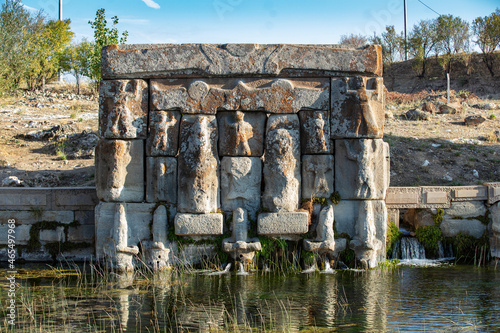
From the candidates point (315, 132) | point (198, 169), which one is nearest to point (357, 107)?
point (315, 132)

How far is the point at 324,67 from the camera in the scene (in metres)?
8.17

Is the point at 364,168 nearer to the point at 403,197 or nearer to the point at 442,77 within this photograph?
the point at 403,197

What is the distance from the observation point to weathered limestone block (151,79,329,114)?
8.16 meters

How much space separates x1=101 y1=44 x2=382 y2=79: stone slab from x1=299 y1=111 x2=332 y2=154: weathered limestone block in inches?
28.6

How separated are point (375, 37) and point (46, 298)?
31.1 m

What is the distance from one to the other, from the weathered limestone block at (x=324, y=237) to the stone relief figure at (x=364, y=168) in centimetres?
56

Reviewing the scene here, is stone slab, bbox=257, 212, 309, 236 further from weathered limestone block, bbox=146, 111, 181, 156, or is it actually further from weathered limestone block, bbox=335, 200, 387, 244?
weathered limestone block, bbox=146, 111, 181, 156

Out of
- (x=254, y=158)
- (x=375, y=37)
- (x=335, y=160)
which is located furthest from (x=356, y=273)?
(x=375, y=37)

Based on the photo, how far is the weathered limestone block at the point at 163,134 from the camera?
8.12 meters

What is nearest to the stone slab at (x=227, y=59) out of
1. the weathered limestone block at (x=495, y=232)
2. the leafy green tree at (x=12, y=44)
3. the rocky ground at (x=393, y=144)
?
the weathered limestone block at (x=495, y=232)

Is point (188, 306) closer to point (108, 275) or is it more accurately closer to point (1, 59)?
point (108, 275)

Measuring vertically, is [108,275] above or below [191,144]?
below

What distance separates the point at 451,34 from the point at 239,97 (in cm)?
2626

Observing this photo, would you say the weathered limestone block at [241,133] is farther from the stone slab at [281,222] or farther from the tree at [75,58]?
the tree at [75,58]
